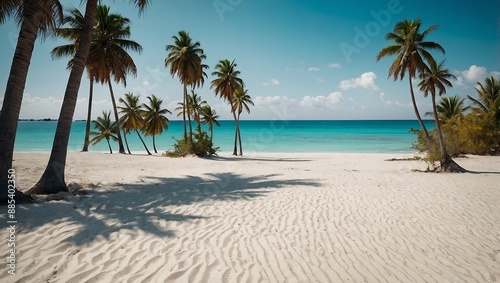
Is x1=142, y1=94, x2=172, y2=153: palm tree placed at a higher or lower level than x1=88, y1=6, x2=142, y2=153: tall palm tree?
lower

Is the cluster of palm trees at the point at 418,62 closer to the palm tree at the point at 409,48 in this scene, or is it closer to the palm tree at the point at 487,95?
the palm tree at the point at 409,48

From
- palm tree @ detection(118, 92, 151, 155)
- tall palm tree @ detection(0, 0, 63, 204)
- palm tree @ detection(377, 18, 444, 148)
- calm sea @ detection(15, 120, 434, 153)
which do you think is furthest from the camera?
calm sea @ detection(15, 120, 434, 153)

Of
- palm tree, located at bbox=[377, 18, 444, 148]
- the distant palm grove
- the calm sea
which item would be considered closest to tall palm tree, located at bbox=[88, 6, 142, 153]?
the distant palm grove

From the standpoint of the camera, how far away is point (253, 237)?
4.85 m

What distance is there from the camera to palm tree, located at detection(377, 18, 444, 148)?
47.3 ft

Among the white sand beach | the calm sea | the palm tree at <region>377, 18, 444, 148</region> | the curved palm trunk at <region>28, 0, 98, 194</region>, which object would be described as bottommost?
the calm sea

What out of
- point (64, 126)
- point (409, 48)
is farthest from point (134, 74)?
point (409, 48)

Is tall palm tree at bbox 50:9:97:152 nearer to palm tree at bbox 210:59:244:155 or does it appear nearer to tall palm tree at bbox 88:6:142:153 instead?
tall palm tree at bbox 88:6:142:153

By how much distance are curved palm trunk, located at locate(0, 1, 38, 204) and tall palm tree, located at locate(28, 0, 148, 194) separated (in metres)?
1.05

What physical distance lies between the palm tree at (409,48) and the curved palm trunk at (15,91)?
18.4 m

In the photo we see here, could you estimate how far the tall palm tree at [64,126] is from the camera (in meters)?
7.24

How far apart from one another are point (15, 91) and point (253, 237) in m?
7.83

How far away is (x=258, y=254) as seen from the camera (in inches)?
163

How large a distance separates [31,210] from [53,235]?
1.94m
